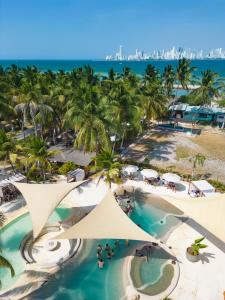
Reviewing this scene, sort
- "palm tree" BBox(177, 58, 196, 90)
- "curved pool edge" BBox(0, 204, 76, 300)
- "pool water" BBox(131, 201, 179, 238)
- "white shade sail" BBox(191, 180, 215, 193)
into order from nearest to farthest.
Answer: "curved pool edge" BBox(0, 204, 76, 300), "pool water" BBox(131, 201, 179, 238), "white shade sail" BBox(191, 180, 215, 193), "palm tree" BBox(177, 58, 196, 90)

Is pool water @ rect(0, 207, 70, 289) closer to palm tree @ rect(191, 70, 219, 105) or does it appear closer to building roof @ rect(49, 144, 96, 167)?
building roof @ rect(49, 144, 96, 167)

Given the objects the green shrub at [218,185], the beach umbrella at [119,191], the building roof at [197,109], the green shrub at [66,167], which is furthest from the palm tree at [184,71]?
the beach umbrella at [119,191]

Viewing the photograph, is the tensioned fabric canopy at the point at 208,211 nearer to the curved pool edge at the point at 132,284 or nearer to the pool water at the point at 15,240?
the curved pool edge at the point at 132,284

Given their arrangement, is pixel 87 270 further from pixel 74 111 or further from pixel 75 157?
pixel 74 111

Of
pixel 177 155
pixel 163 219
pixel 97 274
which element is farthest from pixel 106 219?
pixel 177 155

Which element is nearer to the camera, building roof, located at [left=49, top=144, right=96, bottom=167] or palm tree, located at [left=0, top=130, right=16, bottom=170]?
palm tree, located at [left=0, top=130, right=16, bottom=170]

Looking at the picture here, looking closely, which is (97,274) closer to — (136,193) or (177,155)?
(136,193)

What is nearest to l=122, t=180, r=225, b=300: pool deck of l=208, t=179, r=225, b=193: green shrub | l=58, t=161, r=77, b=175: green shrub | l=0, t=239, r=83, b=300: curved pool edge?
l=0, t=239, r=83, b=300: curved pool edge

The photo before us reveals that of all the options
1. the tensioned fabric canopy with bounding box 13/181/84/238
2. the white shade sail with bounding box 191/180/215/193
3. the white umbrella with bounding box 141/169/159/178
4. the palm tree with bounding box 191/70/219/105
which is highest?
the palm tree with bounding box 191/70/219/105
